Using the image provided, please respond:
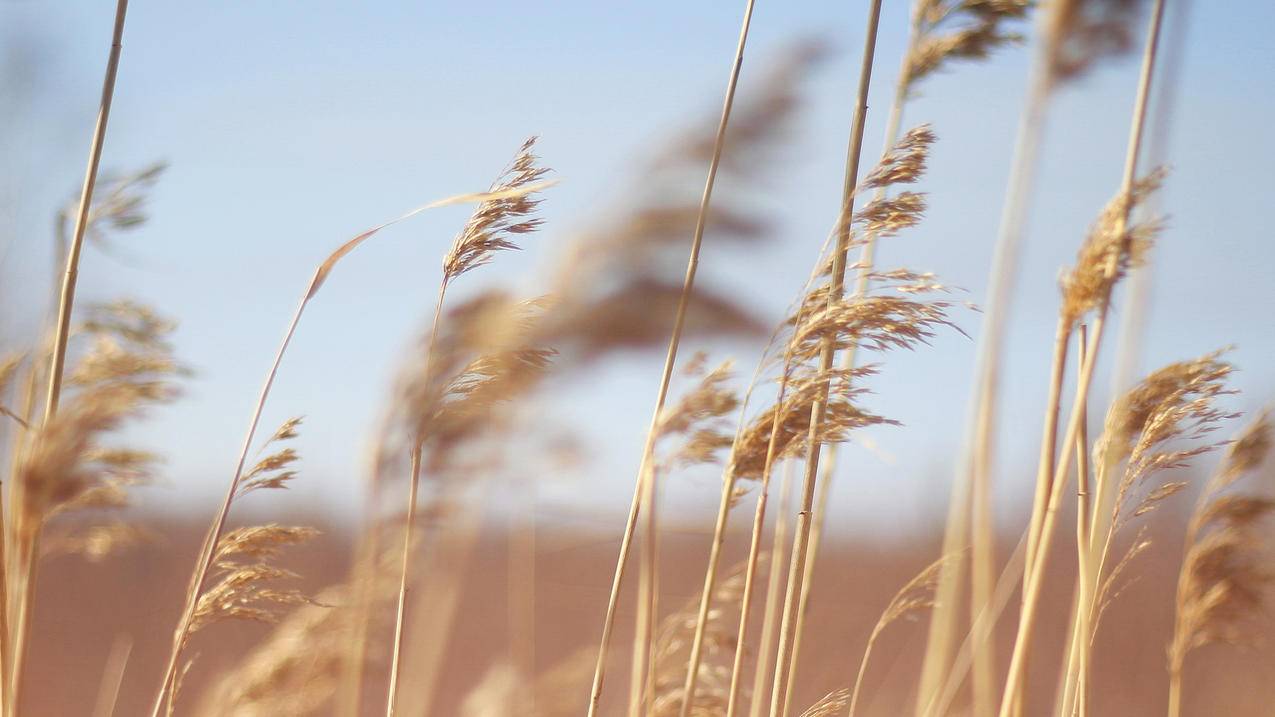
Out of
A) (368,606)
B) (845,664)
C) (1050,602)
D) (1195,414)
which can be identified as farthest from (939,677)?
(1050,602)

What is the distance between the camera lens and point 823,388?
1324mm

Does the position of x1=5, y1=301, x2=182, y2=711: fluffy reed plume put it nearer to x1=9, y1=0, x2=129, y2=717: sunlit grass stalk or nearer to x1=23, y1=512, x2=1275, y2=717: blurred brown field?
x1=9, y1=0, x2=129, y2=717: sunlit grass stalk

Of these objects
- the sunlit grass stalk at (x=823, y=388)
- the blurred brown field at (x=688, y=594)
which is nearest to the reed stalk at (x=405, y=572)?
the sunlit grass stalk at (x=823, y=388)

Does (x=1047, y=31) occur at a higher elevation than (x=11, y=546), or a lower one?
higher

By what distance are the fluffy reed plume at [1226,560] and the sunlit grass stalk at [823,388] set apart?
3.23 feet

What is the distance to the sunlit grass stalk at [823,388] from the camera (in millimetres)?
1304

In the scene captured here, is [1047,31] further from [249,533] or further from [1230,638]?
[249,533]

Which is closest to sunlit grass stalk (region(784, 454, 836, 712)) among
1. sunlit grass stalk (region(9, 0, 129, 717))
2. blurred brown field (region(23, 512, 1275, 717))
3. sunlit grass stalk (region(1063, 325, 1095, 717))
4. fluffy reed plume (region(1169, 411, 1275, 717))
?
sunlit grass stalk (region(1063, 325, 1095, 717))

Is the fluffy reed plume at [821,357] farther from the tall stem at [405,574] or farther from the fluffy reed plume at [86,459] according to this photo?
the fluffy reed plume at [86,459]

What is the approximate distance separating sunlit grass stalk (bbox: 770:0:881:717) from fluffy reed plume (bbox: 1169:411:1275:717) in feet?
3.23

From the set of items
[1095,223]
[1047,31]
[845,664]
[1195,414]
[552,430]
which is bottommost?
[845,664]

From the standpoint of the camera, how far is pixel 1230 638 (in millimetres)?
1911

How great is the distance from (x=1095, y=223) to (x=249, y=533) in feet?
4.25

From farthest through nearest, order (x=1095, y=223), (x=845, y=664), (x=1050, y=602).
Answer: (x=1050, y=602) < (x=845, y=664) < (x=1095, y=223)
